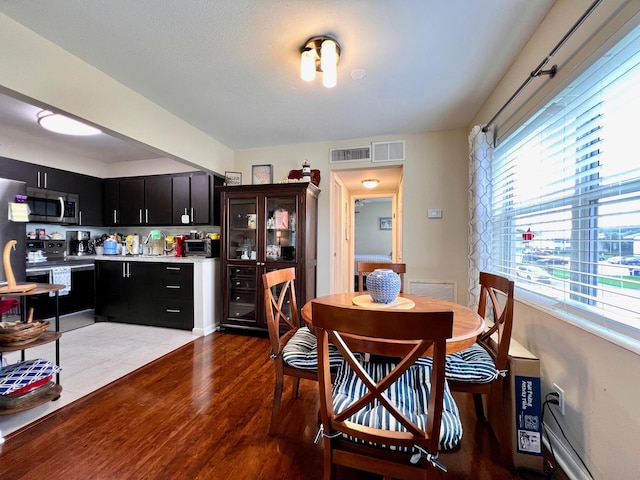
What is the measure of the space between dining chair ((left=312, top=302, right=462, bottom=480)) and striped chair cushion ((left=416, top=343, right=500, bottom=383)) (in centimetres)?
31

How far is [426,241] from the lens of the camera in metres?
3.13

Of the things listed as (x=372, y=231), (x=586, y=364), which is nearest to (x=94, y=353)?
(x=586, y=364)

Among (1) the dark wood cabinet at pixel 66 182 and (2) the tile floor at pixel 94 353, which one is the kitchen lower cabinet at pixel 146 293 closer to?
(2) the tile floor at pixel 94 353

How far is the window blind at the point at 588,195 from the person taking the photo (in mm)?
1058

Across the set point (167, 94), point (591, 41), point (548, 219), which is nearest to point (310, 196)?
point (167, 94)

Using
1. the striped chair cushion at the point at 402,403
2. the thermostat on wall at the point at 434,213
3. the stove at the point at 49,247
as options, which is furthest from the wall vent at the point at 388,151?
the stove at the point at 49,247

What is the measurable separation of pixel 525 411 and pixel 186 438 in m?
1.84

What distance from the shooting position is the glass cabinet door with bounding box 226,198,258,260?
3330mm

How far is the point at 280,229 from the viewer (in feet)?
10.9

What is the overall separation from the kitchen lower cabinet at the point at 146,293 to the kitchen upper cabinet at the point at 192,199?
658 mm

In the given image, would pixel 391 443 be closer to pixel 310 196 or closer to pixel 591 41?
pixel 591 41

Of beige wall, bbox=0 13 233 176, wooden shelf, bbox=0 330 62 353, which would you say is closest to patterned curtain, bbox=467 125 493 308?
beige wall, bbox=0 13 233 176

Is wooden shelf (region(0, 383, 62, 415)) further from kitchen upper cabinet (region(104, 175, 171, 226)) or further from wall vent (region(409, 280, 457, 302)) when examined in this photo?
wall vent (region(409, 280, 457, 302))

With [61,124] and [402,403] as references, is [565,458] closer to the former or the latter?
[402,403]
